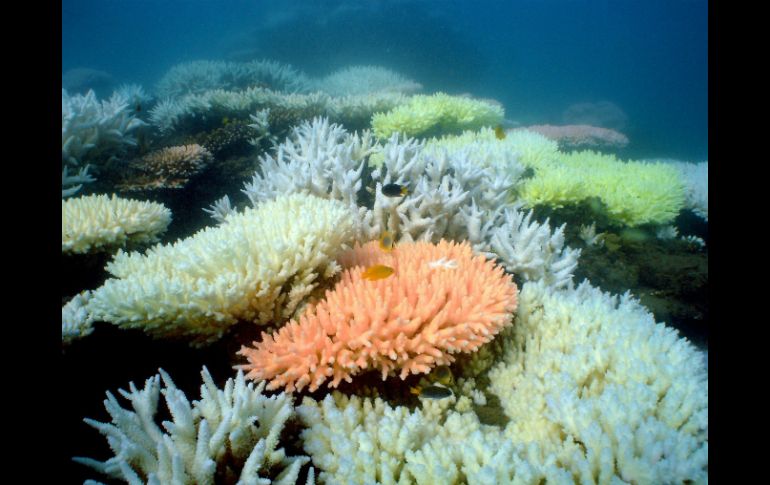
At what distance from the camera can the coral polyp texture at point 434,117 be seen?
7742 millimetres

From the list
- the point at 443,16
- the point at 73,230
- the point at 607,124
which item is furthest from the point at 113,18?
the point at 73,230

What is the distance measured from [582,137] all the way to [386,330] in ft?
33.4

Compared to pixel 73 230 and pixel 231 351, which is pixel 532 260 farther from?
pixel 73 230

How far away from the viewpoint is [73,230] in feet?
11.3

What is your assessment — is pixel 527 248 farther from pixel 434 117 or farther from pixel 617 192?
pixel 434 117

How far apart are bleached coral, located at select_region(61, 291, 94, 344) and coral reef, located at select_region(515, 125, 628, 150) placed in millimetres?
9933

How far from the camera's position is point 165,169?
513 centimetres

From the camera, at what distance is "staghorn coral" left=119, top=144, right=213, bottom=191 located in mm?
5008

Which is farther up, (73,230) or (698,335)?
(73,230)

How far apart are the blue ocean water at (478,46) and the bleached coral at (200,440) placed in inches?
603

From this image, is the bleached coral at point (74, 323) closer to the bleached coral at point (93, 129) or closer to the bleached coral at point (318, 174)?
the bleached coral at point (318, 174)

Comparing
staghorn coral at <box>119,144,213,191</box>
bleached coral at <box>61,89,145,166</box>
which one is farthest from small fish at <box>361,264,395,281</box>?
bleached coral at <box>61,89,145,166</box>
